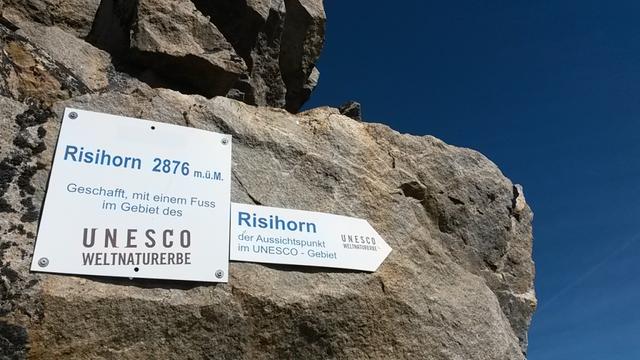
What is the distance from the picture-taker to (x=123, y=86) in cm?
611

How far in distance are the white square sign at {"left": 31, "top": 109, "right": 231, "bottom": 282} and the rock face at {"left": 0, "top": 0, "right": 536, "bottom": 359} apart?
0.11 meters

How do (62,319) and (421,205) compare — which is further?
(421,205)

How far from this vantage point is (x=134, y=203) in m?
4.68

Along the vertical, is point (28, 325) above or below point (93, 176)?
below

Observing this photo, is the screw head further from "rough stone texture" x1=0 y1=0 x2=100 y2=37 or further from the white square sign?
"rough stone texture" x1=0 y1=0 x2=100 y2=37

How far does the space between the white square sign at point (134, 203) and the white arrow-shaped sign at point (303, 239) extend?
18 centimetres

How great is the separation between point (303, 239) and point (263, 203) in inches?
19.3

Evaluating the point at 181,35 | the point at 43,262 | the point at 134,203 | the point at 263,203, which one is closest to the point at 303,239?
the point at 263,203

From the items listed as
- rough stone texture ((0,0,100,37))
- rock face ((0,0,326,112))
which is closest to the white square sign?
rock face ((0,0,326,112))

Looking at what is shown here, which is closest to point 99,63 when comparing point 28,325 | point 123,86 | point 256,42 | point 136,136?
point 123,86

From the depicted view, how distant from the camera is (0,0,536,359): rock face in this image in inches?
166

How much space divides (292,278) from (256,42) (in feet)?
14.4

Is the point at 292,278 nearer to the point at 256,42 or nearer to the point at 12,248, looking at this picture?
the point at 12,248

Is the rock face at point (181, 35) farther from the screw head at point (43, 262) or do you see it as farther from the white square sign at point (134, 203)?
the screw head at point (43, 262)
